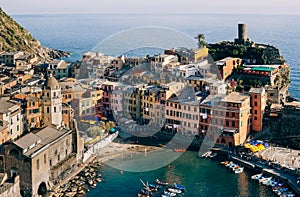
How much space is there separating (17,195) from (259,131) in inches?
844

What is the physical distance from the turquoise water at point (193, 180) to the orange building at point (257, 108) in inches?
250

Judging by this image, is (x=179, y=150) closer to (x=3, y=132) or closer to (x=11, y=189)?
→ (x=3, y=132)

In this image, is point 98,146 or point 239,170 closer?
point 239,170

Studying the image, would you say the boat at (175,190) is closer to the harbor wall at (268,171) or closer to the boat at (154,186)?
the boat at (154,186)

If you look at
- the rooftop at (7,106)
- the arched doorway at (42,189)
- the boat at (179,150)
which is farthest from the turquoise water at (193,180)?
the rooftop at (7,106)

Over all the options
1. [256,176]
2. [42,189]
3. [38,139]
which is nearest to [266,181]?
[256,176]

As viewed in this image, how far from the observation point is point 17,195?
30.1 m

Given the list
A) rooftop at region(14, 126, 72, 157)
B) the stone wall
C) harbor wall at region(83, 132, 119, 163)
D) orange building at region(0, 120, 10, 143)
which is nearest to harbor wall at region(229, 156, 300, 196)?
harbor wall at region(83, 132, 119, 163)

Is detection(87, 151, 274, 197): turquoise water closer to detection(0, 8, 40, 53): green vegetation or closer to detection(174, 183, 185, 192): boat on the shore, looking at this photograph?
detection(174, 183, 185, 192): boat on the shore

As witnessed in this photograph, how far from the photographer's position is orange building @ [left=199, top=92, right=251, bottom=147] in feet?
131

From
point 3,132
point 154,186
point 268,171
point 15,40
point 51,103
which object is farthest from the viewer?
point 15,40

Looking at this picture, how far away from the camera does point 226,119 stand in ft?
132

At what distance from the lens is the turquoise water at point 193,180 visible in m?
32.6

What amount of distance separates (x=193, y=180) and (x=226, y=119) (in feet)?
25.3
